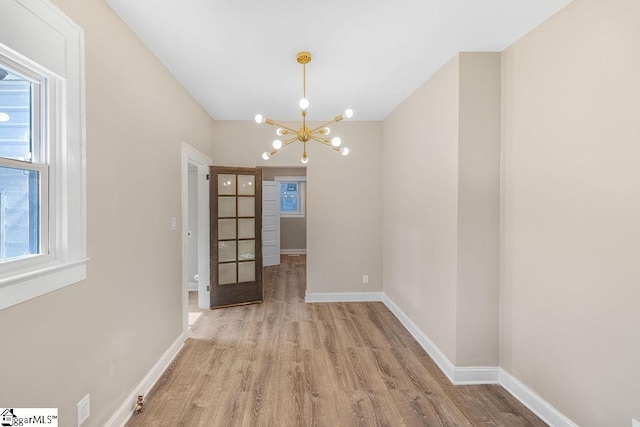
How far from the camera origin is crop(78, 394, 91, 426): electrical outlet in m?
1.46

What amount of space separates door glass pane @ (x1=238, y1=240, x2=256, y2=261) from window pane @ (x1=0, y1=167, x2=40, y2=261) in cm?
276

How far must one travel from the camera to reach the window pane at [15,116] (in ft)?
3.83

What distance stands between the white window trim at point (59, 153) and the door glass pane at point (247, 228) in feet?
8.37

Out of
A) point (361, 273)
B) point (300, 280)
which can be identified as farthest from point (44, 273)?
point (300, 280)

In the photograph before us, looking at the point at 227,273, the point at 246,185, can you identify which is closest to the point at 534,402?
the point at 227,273

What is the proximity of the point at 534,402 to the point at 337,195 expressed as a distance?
2.94 m

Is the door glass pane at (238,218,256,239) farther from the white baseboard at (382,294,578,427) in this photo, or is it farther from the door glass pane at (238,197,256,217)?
the white baseboard at (382,294,578,427)

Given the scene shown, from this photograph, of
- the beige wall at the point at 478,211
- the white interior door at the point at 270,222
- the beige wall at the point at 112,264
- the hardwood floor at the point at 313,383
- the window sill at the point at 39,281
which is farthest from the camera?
the white interior door at the point at 270,222

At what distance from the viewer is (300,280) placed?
17.5 feet

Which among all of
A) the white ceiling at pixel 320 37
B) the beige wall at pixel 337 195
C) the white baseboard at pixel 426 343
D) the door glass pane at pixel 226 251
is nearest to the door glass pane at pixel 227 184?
the beige wall at pixel 337 195

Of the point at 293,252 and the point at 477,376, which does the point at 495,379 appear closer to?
the point at 477,376

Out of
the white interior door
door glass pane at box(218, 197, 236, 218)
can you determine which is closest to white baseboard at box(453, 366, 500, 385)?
door glass pane at box(218, 197, 236, 218)

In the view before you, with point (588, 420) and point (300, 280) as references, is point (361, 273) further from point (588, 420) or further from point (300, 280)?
point (588, 420)

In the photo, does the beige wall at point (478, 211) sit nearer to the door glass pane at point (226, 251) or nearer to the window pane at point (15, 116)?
the window pane at point (15, 116)
